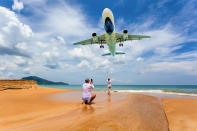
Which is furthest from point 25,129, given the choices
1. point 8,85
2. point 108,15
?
point 108,15

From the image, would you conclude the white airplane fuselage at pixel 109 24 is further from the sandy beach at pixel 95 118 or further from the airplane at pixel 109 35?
the sandy beach at pixel 95 118

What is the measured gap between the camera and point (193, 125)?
3865 millimetres

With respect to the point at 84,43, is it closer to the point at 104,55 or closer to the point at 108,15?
the point at 104,55

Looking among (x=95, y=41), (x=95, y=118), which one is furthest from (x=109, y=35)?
(x=95, y=118)

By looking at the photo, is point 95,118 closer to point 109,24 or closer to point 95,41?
point 109,24

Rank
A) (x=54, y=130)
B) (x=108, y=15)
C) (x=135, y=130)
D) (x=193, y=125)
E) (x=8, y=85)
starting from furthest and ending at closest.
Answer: (x=108, y=15), (x=8, y=85), (x=193, y=125), (x=135, y=130), (x=54, y=130)

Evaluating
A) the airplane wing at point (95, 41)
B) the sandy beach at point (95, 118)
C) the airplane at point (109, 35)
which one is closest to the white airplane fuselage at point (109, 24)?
the airplane at point (109, 35)

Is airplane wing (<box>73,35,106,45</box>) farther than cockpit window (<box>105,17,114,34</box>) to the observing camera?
Yes

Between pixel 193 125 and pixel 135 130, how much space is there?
7.64 ft

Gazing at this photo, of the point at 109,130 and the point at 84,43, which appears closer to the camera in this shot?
the point at 109,130

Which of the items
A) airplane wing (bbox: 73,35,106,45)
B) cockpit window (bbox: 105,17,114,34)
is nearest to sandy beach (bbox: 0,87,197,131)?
cockpit window (bbox: 105,17,114,34)

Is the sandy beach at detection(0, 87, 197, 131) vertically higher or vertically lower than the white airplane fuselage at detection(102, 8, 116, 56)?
lower

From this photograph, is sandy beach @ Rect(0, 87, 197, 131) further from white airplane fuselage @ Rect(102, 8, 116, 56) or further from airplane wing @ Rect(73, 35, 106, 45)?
airplane wing @ Rect(73, 35, 106, 45)

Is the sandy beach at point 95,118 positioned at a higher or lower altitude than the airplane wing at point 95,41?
lower
